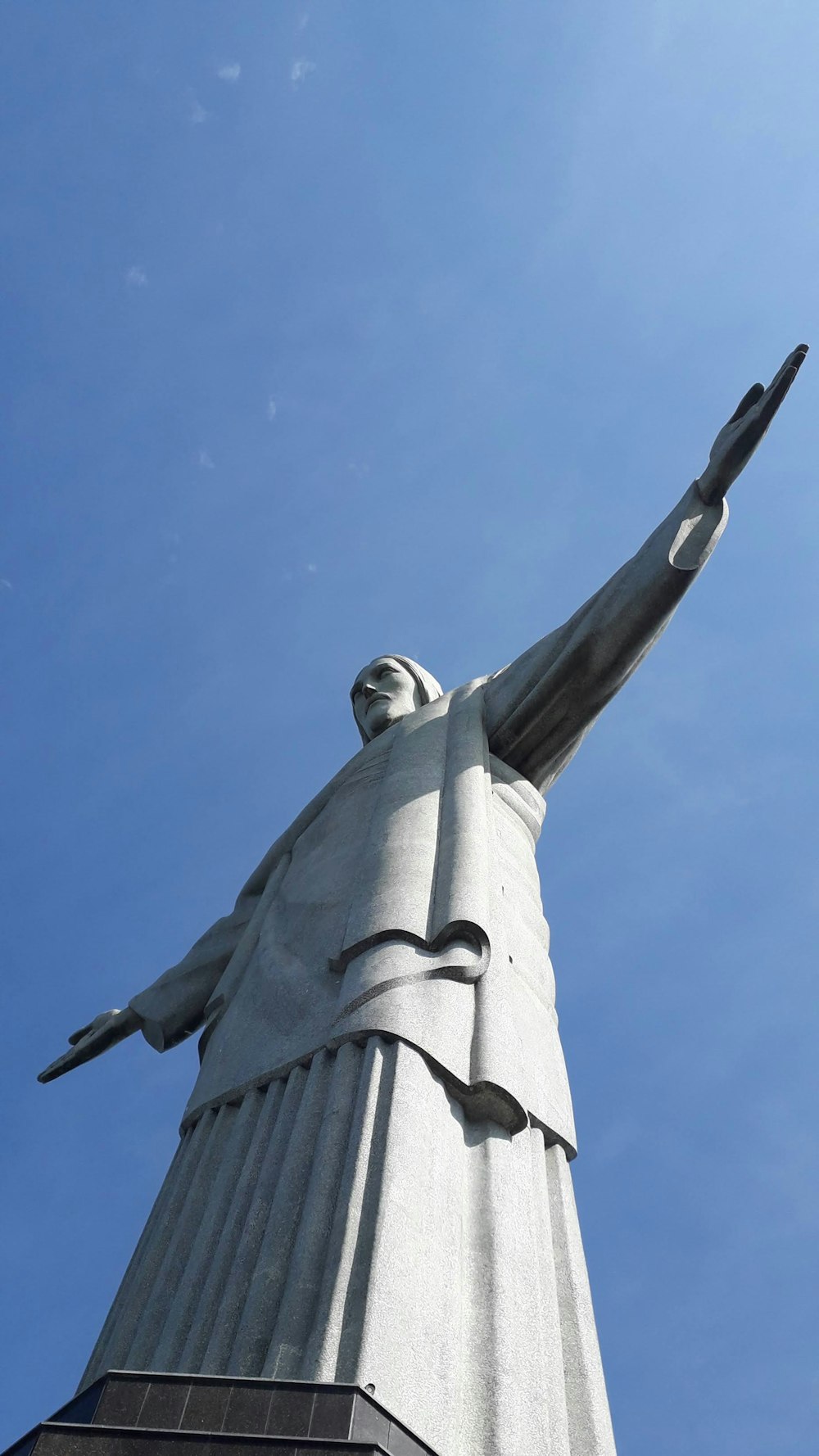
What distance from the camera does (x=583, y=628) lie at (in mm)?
7977

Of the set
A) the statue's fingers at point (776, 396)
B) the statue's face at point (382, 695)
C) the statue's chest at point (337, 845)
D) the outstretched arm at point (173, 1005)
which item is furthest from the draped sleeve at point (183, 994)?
the statue's fingers at point (776, 396)

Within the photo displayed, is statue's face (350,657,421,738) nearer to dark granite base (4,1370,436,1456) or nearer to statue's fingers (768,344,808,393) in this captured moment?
statue's fingers (768,344,808,393)

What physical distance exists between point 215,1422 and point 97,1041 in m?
5.34

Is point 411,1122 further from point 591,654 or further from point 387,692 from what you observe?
point 387,692

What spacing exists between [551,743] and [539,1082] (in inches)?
115

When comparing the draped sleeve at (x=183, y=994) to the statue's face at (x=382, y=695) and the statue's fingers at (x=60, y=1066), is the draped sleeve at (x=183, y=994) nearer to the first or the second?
the statue's fingers at (x=60, y=1066)

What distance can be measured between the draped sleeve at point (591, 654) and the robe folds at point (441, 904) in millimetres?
10

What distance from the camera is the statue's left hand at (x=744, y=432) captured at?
7.47 metres

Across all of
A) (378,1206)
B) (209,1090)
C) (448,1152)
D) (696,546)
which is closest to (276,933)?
(209,1090)

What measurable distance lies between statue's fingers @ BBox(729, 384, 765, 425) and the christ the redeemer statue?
0.07 ft

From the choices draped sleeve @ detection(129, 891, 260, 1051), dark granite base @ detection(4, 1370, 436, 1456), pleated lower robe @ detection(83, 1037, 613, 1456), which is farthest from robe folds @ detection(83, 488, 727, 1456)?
draped sleeve @ detection(129, 891, 260, 1051)

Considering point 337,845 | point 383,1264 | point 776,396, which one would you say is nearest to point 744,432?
point 776,396

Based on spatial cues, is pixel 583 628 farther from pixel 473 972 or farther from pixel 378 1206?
pixel 378 1206

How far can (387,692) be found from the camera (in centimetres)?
986
